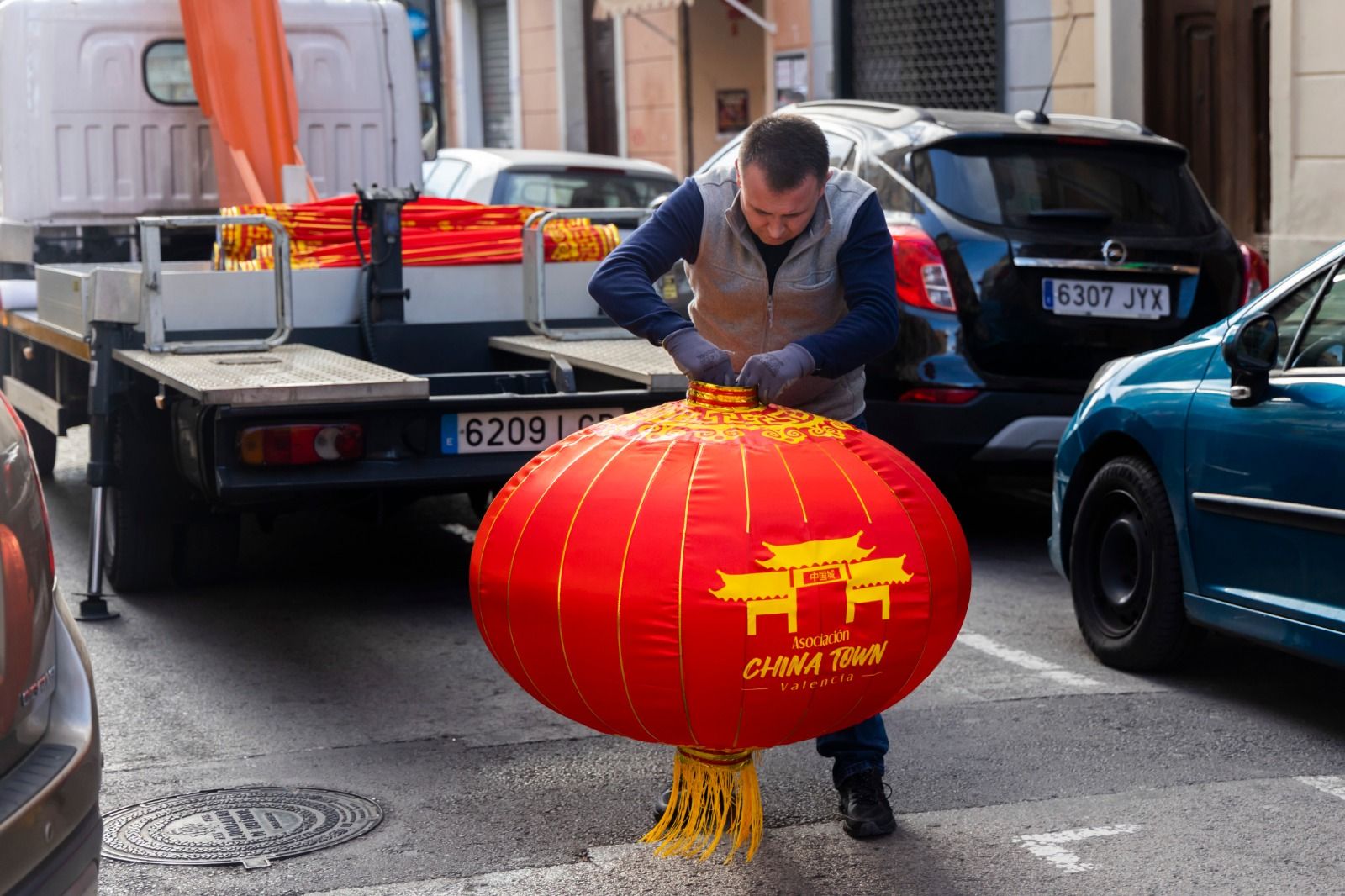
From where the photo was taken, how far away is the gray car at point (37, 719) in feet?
9.83

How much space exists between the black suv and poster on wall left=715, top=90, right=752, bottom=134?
13.1m

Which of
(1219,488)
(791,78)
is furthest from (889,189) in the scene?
(791,78)

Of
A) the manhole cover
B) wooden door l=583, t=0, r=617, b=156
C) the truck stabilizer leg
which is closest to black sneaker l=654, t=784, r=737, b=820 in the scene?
the manhole cover

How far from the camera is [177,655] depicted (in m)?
6.45

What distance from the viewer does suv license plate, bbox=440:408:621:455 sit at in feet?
21.4

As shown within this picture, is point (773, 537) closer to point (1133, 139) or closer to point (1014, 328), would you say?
point (1014, 328)

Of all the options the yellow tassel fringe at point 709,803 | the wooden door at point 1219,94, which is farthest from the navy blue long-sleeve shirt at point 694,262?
the wooden door at point 1219,94

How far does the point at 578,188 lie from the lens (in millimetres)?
13234

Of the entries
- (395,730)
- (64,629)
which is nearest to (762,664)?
(64,629)

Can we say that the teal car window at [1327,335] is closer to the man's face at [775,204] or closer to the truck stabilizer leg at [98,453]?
the man's face at [775,204]

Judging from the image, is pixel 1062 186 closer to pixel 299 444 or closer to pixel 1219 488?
pixel 1219 488

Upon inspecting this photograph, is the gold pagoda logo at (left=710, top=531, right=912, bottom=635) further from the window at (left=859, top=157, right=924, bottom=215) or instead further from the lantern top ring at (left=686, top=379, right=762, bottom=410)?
the window at (left=859, top=157, right=924, bottom=215)

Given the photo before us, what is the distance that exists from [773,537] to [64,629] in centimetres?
127

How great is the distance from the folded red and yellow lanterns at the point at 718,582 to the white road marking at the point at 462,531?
452cm
